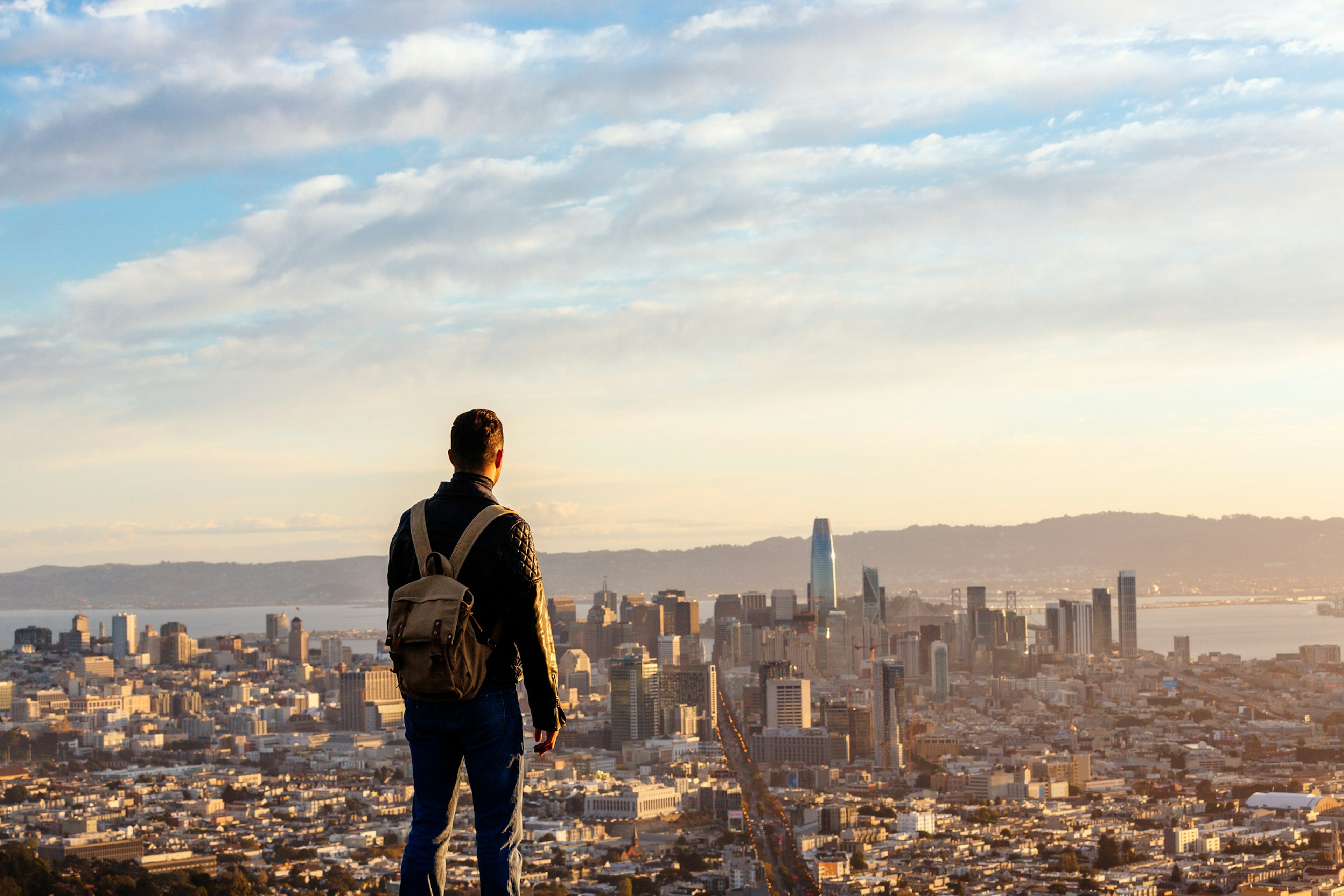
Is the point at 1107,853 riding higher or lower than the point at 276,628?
lower

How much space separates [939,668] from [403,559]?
5486cm

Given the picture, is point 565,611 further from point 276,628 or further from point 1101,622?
point 1101,622

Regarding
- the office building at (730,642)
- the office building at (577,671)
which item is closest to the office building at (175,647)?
the office building at (577,671)

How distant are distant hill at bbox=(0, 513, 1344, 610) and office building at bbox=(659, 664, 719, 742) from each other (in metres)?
24.7

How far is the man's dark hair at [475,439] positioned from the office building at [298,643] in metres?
64.1

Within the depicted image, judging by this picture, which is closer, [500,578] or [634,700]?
[500,578]

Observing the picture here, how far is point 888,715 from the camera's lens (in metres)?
42.3

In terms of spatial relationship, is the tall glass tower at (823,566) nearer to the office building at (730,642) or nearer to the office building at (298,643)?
the office building at (730,642)

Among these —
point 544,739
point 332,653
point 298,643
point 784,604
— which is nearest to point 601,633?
point 332,653

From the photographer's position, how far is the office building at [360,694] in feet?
156

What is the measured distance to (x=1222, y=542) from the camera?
276 ft

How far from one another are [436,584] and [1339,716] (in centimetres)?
4381

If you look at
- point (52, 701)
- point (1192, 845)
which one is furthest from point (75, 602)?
point (1192, 845)

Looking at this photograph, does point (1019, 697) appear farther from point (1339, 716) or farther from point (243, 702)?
point (243, 702)
